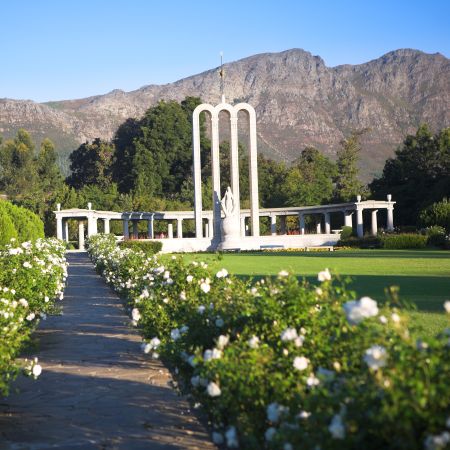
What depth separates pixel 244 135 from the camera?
13950 centimetres

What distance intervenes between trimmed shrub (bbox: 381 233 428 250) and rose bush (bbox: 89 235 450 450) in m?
28.5

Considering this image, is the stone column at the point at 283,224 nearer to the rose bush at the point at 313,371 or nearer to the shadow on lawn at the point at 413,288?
the shadow on lawn at the point at 413,288

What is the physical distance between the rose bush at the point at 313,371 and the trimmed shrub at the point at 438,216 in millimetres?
32140

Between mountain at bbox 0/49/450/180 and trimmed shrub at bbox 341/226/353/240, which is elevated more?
mountain at bbox 0/49/450/180

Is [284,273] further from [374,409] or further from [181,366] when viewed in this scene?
[374,409]

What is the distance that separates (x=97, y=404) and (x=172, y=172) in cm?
6092

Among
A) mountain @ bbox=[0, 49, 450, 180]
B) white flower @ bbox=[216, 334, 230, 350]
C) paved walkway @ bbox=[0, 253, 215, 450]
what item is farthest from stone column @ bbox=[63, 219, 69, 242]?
mountain @ bbox=[0, 49, 450, 180]

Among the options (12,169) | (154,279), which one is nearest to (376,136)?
(12,169)

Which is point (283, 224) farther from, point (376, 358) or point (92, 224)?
point (376, 358)

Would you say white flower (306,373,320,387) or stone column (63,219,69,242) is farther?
stone column (63,219,69,242)

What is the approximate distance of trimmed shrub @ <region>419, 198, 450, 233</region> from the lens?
116 ft

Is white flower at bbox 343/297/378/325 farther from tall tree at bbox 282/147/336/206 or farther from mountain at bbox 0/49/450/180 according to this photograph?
mountain at bbox 0/49/450/180

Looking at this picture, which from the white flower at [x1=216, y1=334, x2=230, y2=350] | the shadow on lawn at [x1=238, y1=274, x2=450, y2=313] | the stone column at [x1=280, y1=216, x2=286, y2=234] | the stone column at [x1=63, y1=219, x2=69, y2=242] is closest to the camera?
the white flower at [x1=216, y1=334, x2=230, y2=350]

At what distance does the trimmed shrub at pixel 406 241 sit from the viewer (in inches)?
1273
